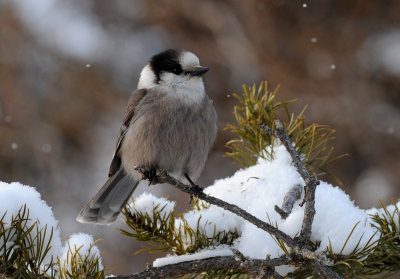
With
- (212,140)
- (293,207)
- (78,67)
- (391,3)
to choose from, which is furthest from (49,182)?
(293,207)

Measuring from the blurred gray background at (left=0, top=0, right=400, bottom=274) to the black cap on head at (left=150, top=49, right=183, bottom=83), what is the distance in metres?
1.59

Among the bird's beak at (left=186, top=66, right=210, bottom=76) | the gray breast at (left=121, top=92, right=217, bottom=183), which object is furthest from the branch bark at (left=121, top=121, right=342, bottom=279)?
the bird's beak at (left=186, top=66, right=210, bottom=76)

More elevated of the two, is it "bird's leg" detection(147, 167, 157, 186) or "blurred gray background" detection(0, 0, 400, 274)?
"blurred gray background" detection(0, 0, 400, 274)

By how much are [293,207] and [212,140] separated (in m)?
1.13

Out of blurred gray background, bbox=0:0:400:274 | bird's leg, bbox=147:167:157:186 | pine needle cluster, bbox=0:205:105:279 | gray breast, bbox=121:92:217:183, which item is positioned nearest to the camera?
pine needle cluster, bbox=0:205:105:279

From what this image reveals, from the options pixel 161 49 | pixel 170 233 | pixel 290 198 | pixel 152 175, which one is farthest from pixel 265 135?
pixel 161 49

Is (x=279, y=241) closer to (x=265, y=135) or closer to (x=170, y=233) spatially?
(x=170, y=233)

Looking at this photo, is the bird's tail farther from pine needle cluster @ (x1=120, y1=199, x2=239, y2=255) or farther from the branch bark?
the branch bark

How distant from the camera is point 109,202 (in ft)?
9.16

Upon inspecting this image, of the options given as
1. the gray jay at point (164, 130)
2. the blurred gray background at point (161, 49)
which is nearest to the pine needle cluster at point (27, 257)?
the gray jay at point (164, 130)

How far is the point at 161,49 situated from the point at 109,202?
2823mm

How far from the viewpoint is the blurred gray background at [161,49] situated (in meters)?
4.61

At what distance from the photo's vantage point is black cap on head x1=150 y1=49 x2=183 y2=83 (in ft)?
9.19

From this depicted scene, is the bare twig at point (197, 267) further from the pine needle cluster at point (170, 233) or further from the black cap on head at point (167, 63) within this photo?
the black cap on head at point (167, 63)
